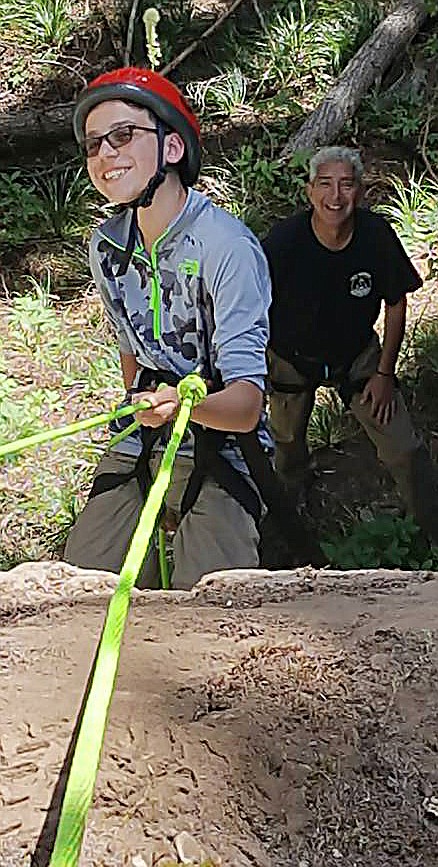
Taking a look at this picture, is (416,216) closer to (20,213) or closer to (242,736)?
(20,213)

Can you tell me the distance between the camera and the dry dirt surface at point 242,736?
4.14ft

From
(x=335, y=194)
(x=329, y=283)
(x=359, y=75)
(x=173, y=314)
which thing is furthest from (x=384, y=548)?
(x=359, y=75)

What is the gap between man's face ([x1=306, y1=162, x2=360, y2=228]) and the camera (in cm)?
386

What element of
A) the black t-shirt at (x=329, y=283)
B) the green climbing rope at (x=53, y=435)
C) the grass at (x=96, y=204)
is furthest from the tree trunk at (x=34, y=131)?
the green climbing rope at (x=53, y=435)

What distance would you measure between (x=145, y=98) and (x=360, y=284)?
1.71 metres

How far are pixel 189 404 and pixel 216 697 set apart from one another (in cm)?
83

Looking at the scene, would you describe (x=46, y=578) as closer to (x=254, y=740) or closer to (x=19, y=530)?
(x=254, y=740)

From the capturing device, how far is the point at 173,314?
8.96ft

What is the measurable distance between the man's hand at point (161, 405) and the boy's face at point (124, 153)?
514mm

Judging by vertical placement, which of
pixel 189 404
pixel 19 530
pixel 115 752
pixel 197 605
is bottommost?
pixel 19 530

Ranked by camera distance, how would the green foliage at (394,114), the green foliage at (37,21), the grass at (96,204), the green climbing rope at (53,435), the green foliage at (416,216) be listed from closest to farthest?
1. the green climbing rope at (53,435)
2. the grass at (96,204)
3. the green foliage at (416,216)
4. the green foliage at (394,114)
5. the green foliage at (37,21)

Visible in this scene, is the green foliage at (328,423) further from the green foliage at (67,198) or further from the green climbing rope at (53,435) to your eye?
the green climbing rope at (53,435)

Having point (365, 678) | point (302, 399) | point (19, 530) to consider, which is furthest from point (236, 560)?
point (19, 530)

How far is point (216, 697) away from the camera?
4.96 ft
